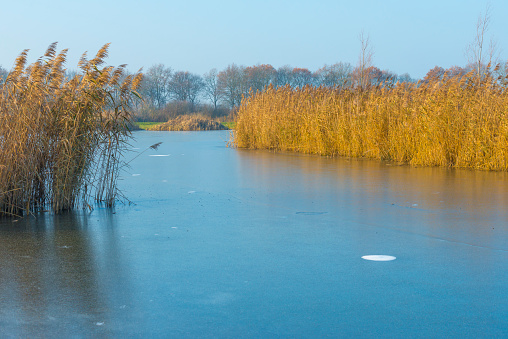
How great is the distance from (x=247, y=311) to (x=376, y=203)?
3.98m

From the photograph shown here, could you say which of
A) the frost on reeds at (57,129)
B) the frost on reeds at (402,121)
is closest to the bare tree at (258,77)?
the frost on reeds at (402,121)

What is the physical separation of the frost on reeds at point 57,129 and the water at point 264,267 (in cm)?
43

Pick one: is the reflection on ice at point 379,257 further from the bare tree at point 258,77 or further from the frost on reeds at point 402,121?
the bare tree at point 258,77

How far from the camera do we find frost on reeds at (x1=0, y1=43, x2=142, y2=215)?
19.2 feet

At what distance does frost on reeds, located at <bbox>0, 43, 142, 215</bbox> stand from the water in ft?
1.41

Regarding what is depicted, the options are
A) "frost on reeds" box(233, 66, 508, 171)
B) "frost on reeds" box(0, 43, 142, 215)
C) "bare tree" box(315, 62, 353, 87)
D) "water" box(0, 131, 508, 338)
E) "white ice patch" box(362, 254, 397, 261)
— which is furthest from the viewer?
"bare tree" box(315, 62, 353, 87)

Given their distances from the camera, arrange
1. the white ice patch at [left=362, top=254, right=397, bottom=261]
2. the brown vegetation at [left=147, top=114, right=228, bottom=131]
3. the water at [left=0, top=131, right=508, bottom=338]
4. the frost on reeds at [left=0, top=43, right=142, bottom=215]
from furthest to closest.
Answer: the brown vegetation at [left=147, top=114, right=228, bottom=131]
the frost on reeds at [left=0, top=43, right=142, bottom=215]
the white ice patch at [left=362, top=254, right=397, bottom=261]
the water at [left=0, top=131, right=508, bottom=338]

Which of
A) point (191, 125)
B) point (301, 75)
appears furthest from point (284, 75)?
point (191, 125)

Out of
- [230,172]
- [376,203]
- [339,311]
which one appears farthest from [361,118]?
[339,311]

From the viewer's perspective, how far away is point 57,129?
6.18m

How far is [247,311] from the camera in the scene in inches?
117

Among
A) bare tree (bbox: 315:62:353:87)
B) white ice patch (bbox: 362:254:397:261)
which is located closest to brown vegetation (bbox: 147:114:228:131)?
bare tree (bbox: 315:62:353:87)

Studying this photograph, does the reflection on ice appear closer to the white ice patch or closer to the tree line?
the white ice patch

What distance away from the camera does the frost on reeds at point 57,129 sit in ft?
19.2
